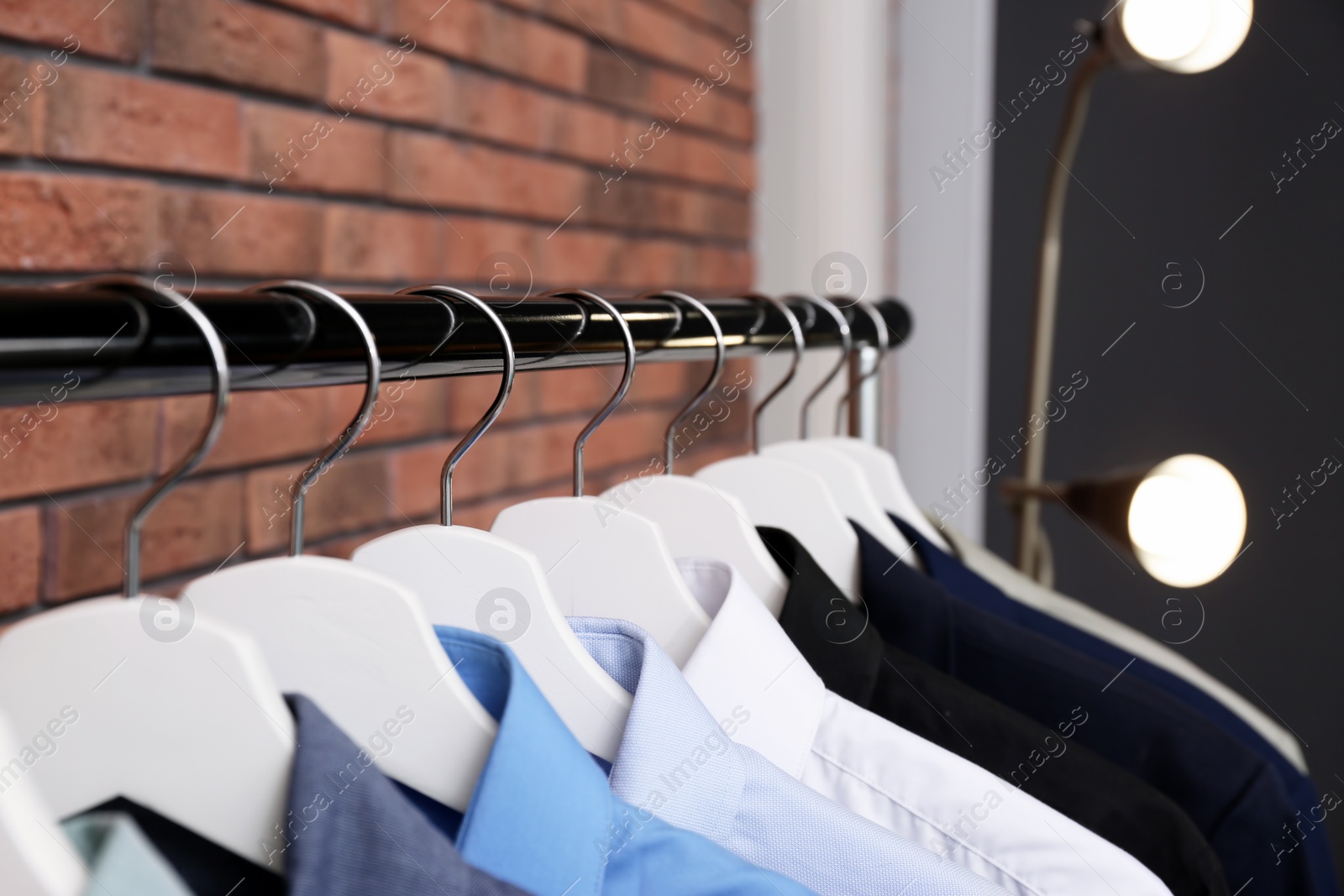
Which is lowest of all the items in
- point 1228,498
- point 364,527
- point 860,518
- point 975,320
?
point 1228,498

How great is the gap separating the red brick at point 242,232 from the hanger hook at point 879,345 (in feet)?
1.55

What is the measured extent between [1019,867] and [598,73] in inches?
45.0

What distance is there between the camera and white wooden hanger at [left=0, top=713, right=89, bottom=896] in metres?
0.27

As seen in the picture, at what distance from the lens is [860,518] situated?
0.74 meters

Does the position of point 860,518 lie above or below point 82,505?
below

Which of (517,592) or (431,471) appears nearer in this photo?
(517,592)

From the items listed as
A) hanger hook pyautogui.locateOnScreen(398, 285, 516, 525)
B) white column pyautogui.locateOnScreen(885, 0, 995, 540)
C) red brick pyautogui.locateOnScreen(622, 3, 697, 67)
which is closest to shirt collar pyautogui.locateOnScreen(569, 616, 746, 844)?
hanger hook pyautogui.locateOnScreen(398, 285, 516, 525)

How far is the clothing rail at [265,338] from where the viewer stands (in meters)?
0.31

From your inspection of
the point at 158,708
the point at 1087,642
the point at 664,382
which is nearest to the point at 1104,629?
the point at 1087,642

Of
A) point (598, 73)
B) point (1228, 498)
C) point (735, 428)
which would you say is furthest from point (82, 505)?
point (735, 428)

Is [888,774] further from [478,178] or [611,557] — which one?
[478,178]

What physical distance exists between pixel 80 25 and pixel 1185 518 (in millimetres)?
1007

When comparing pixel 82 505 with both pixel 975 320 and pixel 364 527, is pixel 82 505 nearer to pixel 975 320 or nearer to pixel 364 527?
pixel 364 527

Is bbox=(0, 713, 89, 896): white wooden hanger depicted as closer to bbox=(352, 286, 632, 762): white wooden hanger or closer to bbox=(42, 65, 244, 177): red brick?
bbox=(352, 286, 632, 762): white wooden hanger
